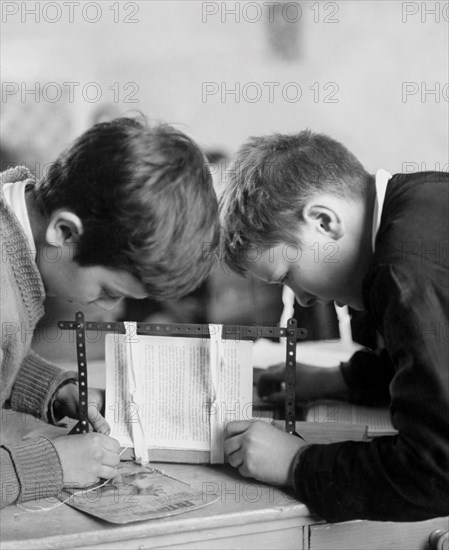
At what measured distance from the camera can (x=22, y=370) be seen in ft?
3.80

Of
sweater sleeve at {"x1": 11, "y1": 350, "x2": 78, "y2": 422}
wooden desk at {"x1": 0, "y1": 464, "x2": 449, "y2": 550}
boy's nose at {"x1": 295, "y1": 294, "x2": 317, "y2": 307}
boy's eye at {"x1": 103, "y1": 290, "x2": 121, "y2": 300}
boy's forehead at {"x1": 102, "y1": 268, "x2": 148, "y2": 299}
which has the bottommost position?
wooden desk at {"x1": 0, "y1": 464, "x2": 449, "y2": 550}

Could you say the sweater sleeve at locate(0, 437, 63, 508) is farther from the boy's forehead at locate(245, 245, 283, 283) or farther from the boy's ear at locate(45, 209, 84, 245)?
the boy's forehead at locate(245, 245, 283, 283)

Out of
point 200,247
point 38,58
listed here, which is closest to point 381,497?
point 200,247

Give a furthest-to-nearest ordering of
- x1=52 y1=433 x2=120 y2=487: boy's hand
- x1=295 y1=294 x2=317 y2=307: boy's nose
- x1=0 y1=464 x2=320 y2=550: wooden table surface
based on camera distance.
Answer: x1=295 y1=294 x2=317 y2=307: boy's nose < x1=52 y1=433 x2=120 y2=487: boy's hand < x1=0 y1=464 x2=320 y2=550: wooden table surface

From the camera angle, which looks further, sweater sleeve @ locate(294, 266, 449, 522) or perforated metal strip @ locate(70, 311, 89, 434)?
perforated metal strip @ locate(70, 311, 89, 434)

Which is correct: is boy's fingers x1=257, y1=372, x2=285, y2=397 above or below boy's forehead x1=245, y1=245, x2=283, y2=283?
below

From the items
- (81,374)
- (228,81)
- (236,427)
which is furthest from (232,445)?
(228,81)

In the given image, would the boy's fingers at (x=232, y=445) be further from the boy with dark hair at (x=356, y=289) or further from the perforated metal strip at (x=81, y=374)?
the perforated metal strip at (x=81, y=374)

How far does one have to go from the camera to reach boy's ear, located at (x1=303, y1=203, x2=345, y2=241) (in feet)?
3.65

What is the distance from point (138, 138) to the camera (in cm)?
108

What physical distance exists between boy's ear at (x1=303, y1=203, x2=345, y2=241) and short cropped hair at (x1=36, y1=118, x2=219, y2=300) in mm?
138

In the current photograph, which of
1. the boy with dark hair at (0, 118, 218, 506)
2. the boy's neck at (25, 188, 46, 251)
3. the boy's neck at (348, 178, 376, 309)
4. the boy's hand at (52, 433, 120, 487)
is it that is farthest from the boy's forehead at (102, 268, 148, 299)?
the boy's neck at (348, 178, 376, 309)

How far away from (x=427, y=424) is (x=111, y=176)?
53 cm

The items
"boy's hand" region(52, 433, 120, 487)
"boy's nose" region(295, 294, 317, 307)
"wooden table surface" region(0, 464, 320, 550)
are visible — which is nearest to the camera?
"wooden table surface" region(0, 464, 320, 550)
